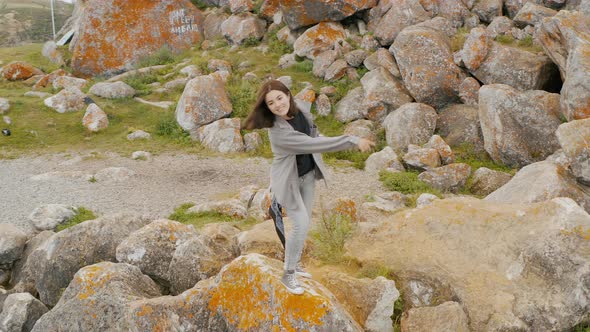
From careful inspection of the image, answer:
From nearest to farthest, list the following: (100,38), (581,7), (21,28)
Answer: (581,7) < (100,38) < (21,28)

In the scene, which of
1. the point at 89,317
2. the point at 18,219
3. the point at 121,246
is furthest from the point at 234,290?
the point at 18,219

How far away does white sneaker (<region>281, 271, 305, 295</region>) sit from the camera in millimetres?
6090

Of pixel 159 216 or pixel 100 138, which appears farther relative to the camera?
pixel 100 138

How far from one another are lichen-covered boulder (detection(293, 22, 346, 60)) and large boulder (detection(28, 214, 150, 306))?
2115cm

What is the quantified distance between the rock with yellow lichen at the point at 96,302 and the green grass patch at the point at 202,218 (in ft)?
17.6

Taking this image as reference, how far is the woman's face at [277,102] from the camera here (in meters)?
6.04

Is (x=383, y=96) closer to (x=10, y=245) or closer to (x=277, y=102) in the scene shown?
(x=10, y=245)

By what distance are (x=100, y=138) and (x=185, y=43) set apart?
1422cm

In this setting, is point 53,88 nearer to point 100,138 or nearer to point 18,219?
point 100,138

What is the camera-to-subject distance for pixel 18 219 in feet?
49.3

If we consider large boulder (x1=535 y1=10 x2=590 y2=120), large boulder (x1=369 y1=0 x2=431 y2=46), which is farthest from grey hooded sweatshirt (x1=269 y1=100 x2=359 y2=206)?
large boulder (x1=369 y1=0 x2=431 y2=46)

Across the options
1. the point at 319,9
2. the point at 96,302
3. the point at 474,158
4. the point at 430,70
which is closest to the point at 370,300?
the point at 96,302

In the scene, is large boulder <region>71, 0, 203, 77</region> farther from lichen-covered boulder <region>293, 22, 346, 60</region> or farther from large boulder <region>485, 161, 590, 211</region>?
large boulder <region>485, 161, 590, 211</region>

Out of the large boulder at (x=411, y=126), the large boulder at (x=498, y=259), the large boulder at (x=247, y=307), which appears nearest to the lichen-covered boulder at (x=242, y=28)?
the large boulder at (x=411, y=126)
